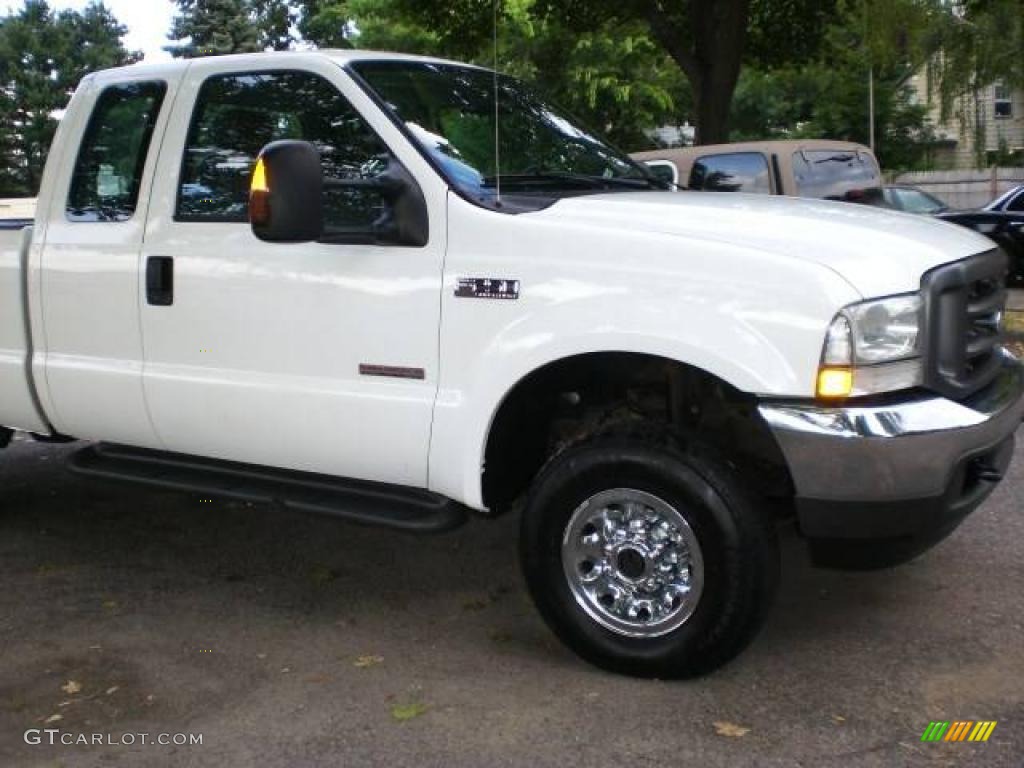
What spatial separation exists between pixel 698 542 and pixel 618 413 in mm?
Result: 732

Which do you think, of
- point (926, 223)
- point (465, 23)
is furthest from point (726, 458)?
point (465, 23)

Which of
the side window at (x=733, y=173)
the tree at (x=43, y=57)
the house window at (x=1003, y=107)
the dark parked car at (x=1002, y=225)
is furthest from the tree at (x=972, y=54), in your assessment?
the tree at (x=43, y=57)

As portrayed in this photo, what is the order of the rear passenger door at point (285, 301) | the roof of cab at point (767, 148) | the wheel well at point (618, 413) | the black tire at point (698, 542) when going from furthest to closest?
1. the roof of cab at point (767, 148)
2. the rear passenger door at point (285, 301)
3. the wheel well at point (618, 413)
4. the black tire at point (698, 542)

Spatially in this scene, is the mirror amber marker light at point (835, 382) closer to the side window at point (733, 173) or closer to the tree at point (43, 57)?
the side window at point (733, 173)

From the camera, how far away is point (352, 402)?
13.5 ft

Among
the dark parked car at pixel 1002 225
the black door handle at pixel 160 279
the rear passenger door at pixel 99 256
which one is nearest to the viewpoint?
the black door handle at pixel 160 279

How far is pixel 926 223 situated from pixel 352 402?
7.04 ft

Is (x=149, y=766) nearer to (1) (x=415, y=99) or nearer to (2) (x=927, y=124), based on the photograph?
(1) (x=415, y=99)

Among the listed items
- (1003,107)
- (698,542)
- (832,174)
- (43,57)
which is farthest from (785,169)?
(43,57)

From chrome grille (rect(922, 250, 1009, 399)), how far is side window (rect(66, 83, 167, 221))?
3.09 m

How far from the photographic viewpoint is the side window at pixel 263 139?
13.6 ft

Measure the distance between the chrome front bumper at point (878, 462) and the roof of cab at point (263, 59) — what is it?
2.15 m

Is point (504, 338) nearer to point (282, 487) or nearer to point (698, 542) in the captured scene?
point (698, 542)

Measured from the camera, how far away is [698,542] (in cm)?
358
